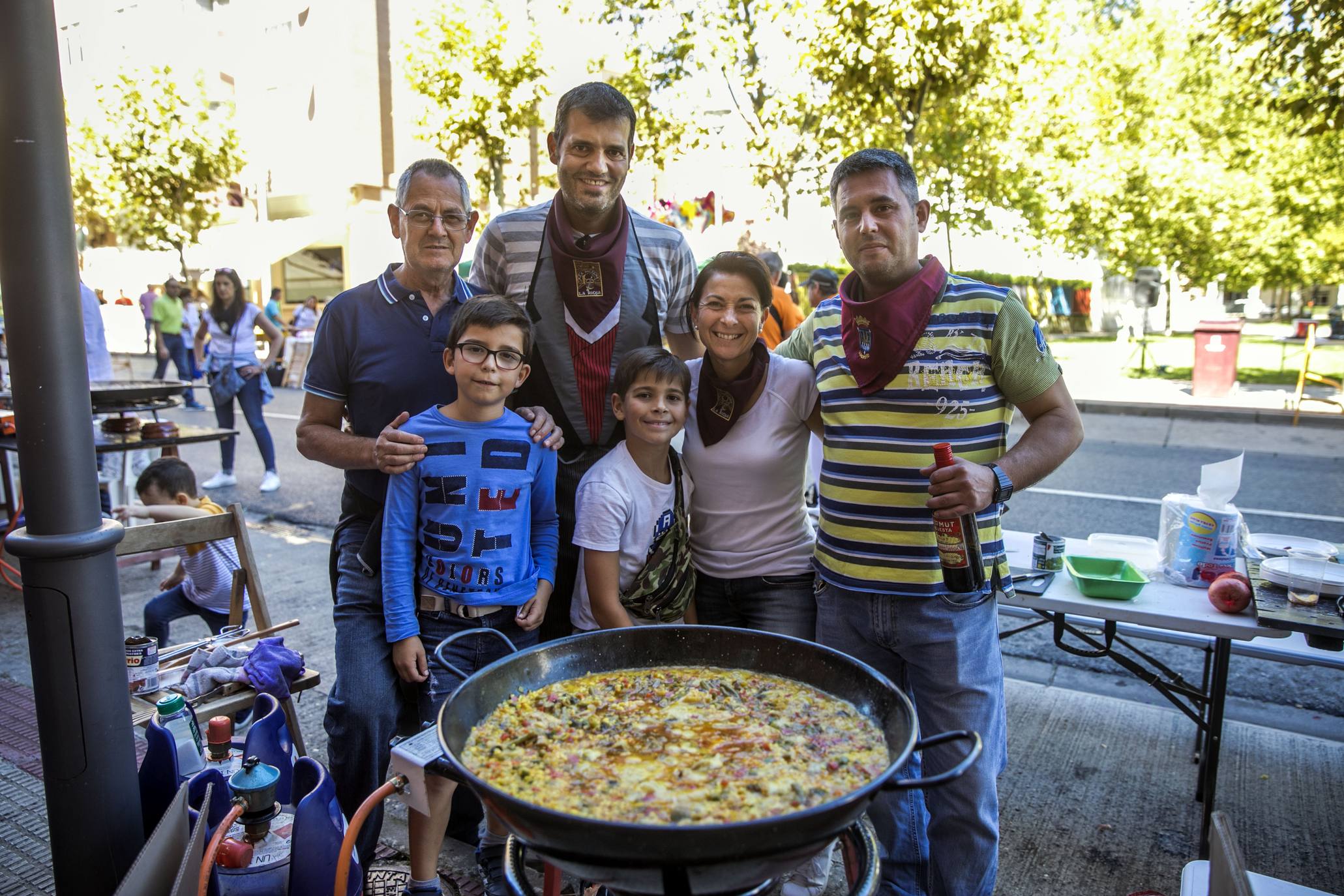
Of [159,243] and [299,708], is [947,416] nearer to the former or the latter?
[299,708]

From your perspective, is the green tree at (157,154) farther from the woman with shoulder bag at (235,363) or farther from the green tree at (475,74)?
the woman with shoulder bag at (235,363)

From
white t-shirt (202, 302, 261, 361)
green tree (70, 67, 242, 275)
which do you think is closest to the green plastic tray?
white t-shirt (202, 302, 261, 361)

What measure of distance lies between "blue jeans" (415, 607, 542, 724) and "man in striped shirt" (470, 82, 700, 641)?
14.0 inches

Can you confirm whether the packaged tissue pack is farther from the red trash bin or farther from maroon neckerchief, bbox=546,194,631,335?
the red trash bin

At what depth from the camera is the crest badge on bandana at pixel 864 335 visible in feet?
7.90

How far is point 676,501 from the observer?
8.97ft

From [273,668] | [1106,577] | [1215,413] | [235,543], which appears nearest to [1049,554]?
[1106,577]

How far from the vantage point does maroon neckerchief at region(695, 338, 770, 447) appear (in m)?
2.70

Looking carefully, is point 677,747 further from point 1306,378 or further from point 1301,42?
point 1306,378

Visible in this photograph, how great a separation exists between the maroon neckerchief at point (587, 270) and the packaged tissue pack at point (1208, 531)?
2.42 m

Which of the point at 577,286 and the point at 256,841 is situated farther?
the point at 577,286

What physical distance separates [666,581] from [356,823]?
1092 mm

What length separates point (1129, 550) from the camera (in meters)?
3.85

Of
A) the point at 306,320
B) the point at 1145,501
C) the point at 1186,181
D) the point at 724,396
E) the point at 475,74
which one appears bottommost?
the point at 1145,501
